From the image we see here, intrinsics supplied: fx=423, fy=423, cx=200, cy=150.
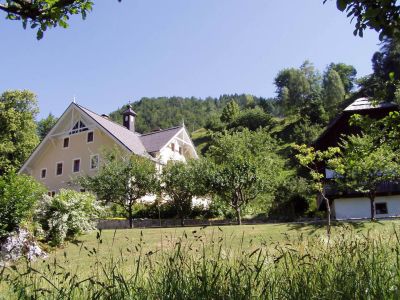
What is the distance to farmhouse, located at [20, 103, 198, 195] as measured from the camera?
37.2 m

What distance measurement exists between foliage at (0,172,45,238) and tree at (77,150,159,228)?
9.29m

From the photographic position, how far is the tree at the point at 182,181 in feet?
85.9

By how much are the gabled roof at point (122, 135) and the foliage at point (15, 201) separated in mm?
17820

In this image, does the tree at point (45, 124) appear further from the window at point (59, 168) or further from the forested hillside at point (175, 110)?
the window at point (59, 168)

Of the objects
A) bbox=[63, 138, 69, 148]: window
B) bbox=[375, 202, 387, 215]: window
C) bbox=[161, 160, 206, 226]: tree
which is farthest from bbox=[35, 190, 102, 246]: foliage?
bbox=[63, 138, 69, 148]: window

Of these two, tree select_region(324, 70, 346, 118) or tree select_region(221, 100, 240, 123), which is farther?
tree select_region(221, 100, 240, 123)

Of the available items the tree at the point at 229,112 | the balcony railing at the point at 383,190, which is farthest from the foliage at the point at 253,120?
the balcony railing at the point at 383,190

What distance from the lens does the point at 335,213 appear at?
2486 cm

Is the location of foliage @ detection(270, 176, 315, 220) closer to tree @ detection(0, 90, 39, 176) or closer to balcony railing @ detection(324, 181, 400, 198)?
balcony railing @ detection(324, 181, 400, 198)

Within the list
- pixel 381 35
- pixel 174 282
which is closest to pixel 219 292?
pixel 174 282

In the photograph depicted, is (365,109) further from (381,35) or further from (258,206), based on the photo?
(381,35)

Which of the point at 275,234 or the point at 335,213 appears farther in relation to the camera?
the point at 335,213

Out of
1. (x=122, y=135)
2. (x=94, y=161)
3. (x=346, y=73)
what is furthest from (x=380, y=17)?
(x=346, y=73)

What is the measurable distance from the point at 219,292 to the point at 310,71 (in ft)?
290
